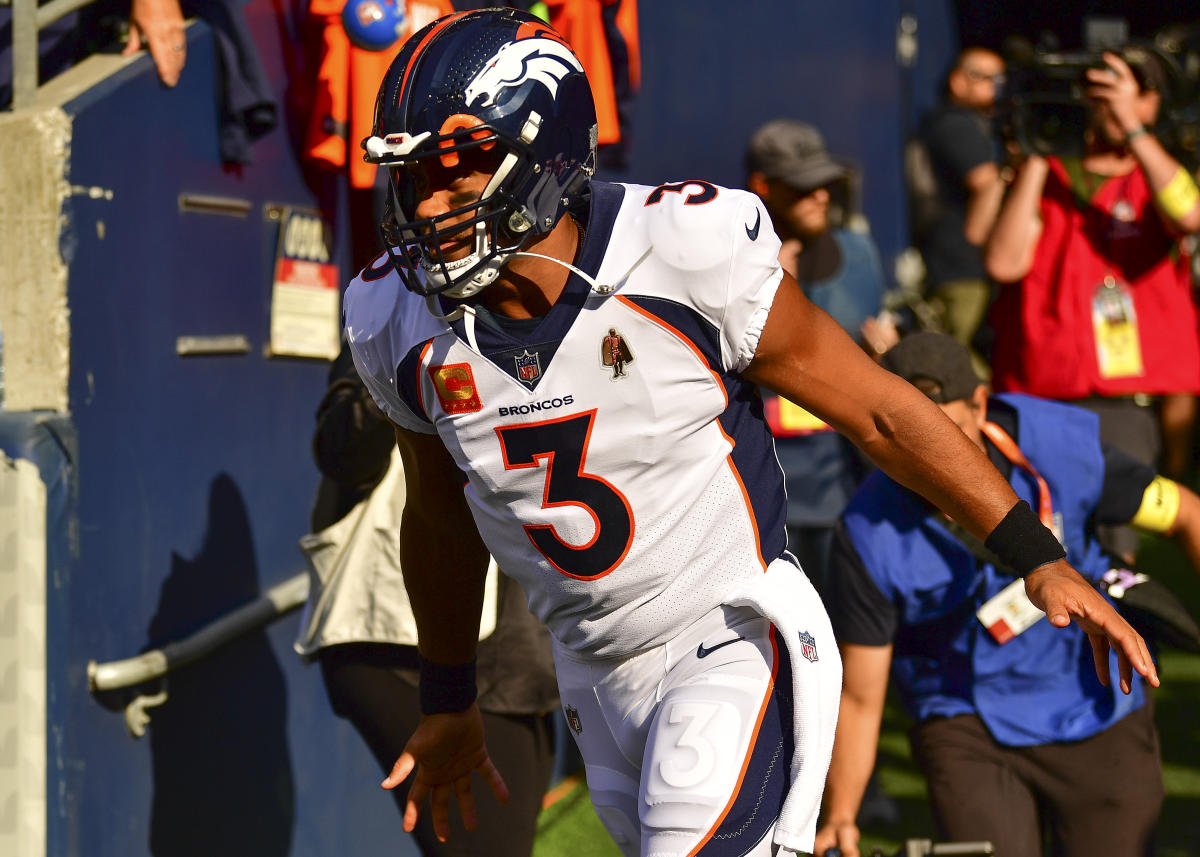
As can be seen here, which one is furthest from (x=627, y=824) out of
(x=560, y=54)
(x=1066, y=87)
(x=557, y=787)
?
(x=1066, y=87)

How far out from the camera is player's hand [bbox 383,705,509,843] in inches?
119

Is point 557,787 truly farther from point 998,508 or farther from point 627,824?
point 998,508

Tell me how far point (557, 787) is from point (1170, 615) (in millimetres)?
2932

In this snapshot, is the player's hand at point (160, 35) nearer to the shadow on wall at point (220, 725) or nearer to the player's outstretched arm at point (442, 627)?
the shadow on wall at point (220, 725)

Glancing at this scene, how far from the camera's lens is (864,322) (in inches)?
222

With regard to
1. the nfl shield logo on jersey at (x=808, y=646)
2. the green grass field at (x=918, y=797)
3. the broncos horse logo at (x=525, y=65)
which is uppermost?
the broncos horse logo at (x=525, y=65)

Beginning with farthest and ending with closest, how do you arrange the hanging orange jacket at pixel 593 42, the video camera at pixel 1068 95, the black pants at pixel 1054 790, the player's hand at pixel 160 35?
the video camera at pixel 1068 95, the hanging orange jacket at pixel 593 42, the player's hand at pixel 160 35, the black pants at pixel 1054 790

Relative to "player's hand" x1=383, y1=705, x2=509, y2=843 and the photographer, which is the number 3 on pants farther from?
the photographer

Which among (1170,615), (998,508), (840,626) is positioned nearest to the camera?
(998,508)

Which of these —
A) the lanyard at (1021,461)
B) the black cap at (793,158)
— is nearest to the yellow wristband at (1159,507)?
the lanyard at (1021,461)

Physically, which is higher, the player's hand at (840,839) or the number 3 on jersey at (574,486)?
the number 3 on jersey at (574,486)

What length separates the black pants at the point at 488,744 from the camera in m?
3.50

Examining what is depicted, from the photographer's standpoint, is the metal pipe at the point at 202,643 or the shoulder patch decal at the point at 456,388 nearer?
the shoulder patch decal at the point at 456,388

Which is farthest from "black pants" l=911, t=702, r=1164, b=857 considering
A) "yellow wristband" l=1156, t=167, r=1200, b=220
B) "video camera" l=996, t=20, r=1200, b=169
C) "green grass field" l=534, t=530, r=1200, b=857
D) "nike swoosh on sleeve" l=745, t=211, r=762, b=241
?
"video camera" l=996, t=20, r=1200, b=169
